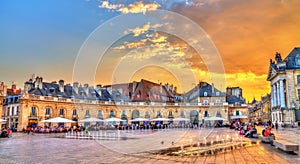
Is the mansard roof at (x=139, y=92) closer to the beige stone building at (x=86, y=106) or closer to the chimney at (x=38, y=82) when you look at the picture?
the beige stone building at (x=86, y=106)

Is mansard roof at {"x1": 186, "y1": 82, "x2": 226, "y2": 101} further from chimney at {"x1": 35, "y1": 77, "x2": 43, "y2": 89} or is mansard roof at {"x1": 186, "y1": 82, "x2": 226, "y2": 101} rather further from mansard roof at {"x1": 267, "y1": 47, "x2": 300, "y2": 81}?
chimney at {"x1": 35, "y1": 77, "x2": 43, "y2": 89}

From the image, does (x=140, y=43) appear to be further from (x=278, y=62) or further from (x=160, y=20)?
(x=278, y=62)

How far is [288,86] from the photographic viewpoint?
49.8m

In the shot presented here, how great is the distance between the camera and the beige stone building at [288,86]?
48469 millimetres

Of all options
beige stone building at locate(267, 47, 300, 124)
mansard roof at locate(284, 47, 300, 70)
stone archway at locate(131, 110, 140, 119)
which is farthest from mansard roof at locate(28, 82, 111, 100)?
mansard roof at locate(284, 47, 300, 70)

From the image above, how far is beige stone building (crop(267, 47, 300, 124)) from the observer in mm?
48469

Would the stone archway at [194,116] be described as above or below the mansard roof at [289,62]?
below

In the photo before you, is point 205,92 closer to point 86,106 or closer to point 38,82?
point 86,106

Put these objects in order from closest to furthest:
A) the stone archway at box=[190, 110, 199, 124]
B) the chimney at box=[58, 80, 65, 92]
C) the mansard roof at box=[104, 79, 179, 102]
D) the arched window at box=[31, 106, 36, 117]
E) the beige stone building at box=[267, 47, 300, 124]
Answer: the arched window at box=[31, 106, 36, 117] → the beige stone building at box=[267, 47, 300, 124] → the chimney at box=[58, 80, 65, 92] → the mansard roof at box=[104, 79, 179, 102] → the stone archway at box=[190, 110, 199, 124]

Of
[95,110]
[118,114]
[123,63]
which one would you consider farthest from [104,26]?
[118,114]

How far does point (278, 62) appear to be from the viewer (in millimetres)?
53125

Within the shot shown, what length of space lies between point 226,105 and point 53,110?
4168 cm

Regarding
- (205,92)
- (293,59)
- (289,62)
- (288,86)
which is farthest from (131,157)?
(205,92)

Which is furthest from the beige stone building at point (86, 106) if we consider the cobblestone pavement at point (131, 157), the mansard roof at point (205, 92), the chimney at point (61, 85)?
the cobblestone pavement at point (131, 157)
